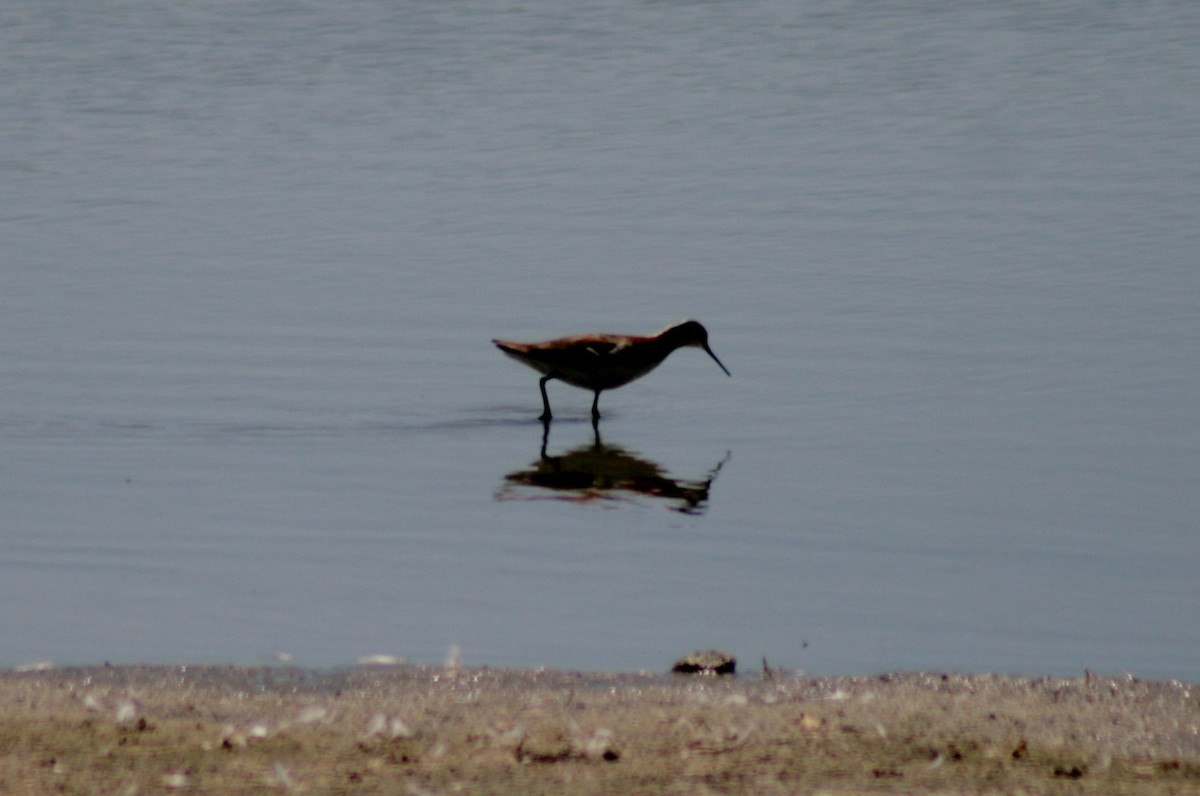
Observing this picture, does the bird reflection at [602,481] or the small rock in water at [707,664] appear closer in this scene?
the small rock in water at [707,664]

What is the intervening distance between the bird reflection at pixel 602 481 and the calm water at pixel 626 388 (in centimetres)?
3

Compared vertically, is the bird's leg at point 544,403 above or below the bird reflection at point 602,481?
above

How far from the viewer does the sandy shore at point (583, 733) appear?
228 inches

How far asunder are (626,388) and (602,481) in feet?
A: 8.05

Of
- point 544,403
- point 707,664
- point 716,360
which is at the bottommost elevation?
point 707,664

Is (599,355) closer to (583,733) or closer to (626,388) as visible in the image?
(626,388)

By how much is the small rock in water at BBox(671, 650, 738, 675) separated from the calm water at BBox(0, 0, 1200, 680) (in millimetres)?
281

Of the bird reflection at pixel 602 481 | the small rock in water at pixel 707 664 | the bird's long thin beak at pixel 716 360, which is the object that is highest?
the bird's long thin beak at pixel 716 360

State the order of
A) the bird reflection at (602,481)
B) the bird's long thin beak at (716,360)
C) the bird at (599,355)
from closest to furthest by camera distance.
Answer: the bird reflection at (602,481)
the bird at (599,355)
the bird's long thin beak at (716,360)

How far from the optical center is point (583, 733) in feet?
20.3

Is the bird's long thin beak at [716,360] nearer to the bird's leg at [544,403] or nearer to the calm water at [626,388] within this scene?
the calm water at [626,388]

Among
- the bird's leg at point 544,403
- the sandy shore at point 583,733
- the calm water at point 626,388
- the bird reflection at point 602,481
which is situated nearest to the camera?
the sandy shore at point 583,733

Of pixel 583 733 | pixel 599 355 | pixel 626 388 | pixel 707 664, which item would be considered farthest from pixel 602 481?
pixel 583 733

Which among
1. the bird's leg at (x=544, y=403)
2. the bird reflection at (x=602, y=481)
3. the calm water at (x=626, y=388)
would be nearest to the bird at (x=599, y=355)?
the bird's leg at (x=544, y=403)
